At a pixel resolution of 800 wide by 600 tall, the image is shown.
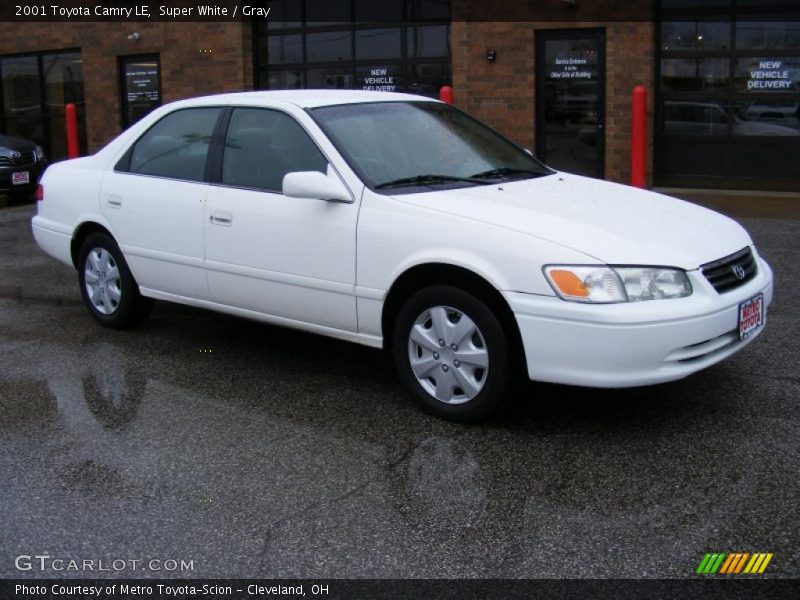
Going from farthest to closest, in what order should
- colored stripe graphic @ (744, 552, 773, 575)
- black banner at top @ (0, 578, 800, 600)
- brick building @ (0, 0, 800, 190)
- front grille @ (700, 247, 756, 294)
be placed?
brick building @ (0, 0, 800, 190) → front grille @ (700, 247, 756, 294) → colored stripe graphic @ (744, 552, 773, 575) → black banner at top @ (0, 578, 800, 600)

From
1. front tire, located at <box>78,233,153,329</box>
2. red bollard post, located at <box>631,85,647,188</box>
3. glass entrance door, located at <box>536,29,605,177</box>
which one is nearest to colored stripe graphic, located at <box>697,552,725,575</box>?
front tire, located at <box>78,233,153,329</box>

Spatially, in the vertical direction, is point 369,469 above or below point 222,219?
below

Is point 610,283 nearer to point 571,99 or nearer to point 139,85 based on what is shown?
point 571,99

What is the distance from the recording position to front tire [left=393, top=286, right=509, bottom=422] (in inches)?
175

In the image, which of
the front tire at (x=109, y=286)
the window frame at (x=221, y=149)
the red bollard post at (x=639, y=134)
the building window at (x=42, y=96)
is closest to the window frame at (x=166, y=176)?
the window frame at (x=221, y=149)

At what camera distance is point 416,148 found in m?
5.36

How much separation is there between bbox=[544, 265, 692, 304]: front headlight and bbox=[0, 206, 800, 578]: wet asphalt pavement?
0.68 metres

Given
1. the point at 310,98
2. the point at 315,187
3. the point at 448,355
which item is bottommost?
the point at 448,355

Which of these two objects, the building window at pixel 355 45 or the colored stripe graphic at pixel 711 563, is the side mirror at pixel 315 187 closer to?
the colored stripe graphic at pixel 711 563

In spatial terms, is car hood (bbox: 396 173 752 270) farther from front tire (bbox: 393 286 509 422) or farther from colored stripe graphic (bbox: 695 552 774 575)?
colored stripe graphic (bbox: 695 552 774 575)

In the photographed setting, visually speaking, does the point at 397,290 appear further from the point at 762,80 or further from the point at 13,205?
the point at 13,205

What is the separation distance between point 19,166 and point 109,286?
8.98m

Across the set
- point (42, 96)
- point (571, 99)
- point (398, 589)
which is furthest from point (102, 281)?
point (42, 96)

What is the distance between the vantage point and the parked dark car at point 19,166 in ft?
46.9
